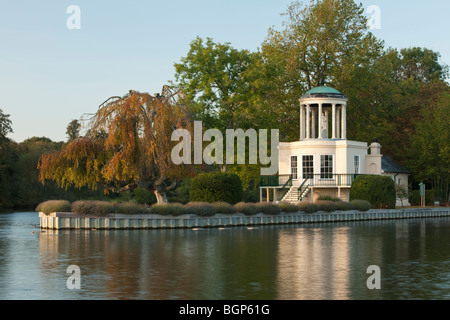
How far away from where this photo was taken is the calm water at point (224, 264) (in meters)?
15.7

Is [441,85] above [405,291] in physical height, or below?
above

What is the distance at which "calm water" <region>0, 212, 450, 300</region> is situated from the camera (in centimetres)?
1574

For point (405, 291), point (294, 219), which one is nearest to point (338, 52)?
point (294, 219)

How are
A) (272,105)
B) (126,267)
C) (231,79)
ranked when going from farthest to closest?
(272,105) < (231,79) < (126,267)

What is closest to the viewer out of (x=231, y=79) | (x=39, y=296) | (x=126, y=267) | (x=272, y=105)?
(x=39, y=296)

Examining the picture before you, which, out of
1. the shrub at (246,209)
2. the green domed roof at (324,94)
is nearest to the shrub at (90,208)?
the shrub at (246,209)

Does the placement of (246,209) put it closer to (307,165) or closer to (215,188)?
(215,188)

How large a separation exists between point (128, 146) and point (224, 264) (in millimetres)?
18225

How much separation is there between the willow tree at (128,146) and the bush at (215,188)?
7.07 ft

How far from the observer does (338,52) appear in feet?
217

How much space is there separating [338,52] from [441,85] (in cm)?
1349
